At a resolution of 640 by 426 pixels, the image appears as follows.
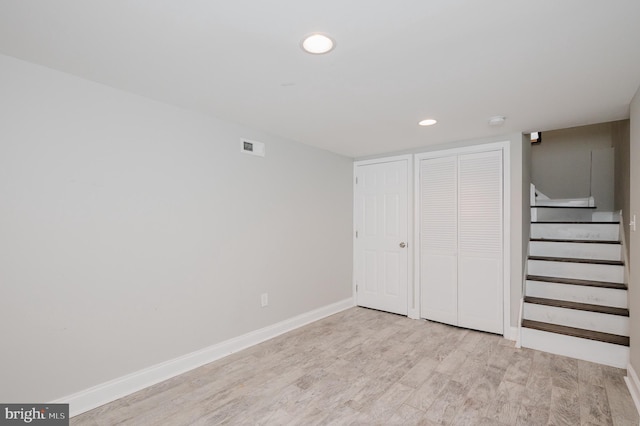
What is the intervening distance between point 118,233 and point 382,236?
3118 millimetres

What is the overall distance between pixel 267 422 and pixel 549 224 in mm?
3990

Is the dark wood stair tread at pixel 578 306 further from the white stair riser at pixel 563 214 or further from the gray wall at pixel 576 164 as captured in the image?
the gray wall at pixel 576 164

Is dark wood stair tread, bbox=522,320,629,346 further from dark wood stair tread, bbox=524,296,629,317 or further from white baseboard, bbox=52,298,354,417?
white baseboard, bbox=52,298,354,417

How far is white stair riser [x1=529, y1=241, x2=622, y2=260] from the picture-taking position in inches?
136

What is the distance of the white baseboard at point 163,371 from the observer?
84.1 inches

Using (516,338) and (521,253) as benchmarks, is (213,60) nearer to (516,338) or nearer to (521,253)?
(521,253)

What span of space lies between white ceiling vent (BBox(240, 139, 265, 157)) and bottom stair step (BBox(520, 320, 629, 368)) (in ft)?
10.5

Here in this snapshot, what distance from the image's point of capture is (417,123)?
3061 millimetres

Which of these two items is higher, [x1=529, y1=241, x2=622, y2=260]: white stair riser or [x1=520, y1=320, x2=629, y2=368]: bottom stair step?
[x1=529, y1=241, x2=622, y2=260]: white stair riser

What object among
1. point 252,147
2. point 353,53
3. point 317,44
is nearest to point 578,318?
point 353,53

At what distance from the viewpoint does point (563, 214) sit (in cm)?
465

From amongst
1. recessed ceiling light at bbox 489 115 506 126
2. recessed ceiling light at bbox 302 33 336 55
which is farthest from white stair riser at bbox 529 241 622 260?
recessed ceiling light at bbox 302 33 336 55

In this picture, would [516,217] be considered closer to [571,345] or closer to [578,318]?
[578,318]

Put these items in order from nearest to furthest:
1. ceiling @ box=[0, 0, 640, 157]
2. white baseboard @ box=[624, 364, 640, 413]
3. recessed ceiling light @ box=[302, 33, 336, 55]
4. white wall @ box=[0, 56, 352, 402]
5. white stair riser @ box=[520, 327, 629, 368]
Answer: ceiling @ box=[0, 0, 640, 157] < recessed ceiling light @ box=[302, 33, 336, 55] < white wall @ box=[0, 56, 352, 402] < white baseboard @ box=[624, 364, 640, 413] < white stair riser @ box=[520, 327, 629, 368]
